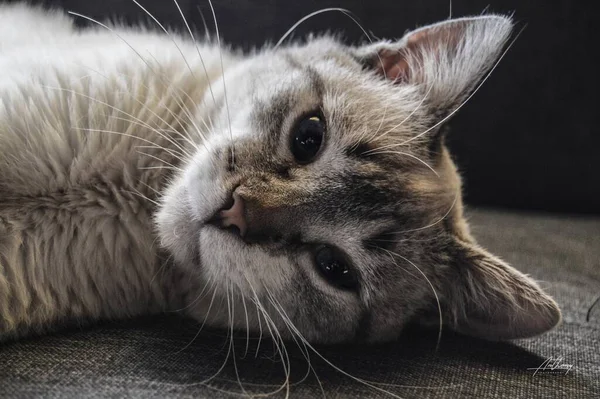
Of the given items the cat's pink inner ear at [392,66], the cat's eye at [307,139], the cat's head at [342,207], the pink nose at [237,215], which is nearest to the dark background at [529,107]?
the cat's pink inner ear at [392,66]

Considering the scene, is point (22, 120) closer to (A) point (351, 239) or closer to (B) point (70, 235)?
(B) point (70, 235)

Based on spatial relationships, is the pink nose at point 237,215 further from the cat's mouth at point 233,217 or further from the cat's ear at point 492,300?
the cat's ear at point 492,300

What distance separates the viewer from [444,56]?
1538 mm

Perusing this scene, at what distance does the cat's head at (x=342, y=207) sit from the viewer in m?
1.24

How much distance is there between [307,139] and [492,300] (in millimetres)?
573

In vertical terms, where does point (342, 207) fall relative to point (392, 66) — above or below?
below

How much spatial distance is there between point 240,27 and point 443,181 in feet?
3.06

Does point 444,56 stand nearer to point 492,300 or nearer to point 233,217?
point 492,300

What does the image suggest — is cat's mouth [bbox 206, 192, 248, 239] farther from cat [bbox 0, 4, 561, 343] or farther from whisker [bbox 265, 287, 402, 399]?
whisker [bbox 265, 287, 402, 399]

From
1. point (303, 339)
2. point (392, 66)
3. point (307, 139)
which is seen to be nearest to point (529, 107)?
point (392, 66)

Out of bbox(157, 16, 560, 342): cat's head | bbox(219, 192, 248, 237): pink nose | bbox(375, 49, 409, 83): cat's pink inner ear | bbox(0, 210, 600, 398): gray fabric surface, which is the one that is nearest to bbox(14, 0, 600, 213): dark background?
bbox(375, 49, 409, 83): cat's pink inner ear

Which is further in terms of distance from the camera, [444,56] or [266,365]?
[444,56]

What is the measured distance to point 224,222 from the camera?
121 cm

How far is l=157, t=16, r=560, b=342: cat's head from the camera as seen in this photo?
1.24 metres
